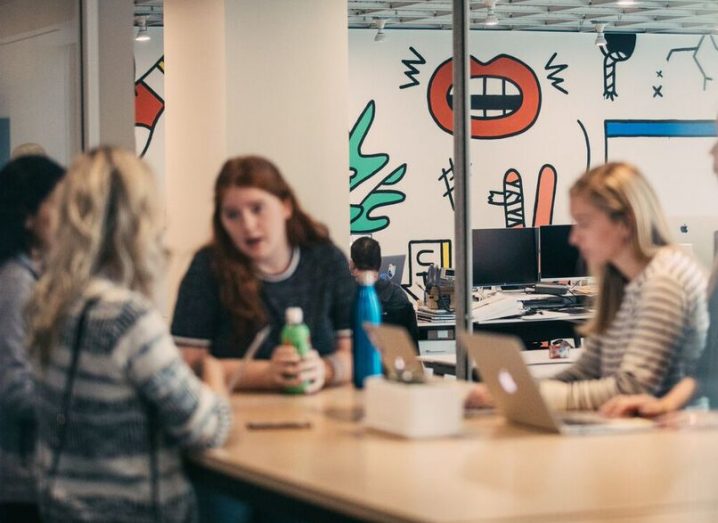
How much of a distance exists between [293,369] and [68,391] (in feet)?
3.14

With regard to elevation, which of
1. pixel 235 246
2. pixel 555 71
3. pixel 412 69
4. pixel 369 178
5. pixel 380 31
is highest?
pixel 380 31

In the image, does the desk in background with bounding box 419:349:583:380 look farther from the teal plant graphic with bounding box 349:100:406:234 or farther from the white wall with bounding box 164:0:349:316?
the teal plant graphic with bounding box 349:100:406:234

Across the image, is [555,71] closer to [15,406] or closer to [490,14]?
[490,14]

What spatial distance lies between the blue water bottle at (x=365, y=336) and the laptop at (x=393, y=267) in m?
4.95

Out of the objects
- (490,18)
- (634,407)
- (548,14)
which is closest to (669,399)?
(634,407)

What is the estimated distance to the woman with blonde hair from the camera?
222 cm

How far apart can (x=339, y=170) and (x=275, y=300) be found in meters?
2.27

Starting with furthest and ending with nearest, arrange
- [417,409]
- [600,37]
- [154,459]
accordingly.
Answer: [600,37], [417,409], [154,459]

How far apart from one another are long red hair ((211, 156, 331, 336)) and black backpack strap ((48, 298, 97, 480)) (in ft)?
3.30

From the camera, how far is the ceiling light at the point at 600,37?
6.86 metres

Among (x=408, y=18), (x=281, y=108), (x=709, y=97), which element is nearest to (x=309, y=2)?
(x=281, y=108)

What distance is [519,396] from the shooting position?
2637 millimetres

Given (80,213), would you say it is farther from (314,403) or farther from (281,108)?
(281,108)

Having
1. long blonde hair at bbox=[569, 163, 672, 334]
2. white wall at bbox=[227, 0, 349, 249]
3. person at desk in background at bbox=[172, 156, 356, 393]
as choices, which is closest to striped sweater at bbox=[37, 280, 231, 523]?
person at desk in background at bbox=[172, 156, 356, 393]
